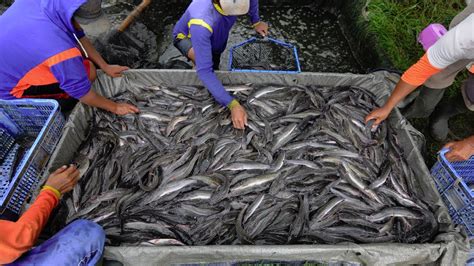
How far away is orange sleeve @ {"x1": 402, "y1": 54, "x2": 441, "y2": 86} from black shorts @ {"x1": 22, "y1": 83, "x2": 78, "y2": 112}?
145 inches

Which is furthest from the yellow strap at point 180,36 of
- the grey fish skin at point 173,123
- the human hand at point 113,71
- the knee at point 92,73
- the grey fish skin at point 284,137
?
the grey fish skin at point 284,137

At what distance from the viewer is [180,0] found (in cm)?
638

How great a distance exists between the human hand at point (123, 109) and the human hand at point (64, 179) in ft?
2.78

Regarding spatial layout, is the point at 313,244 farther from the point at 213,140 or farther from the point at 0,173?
the point at 0,173

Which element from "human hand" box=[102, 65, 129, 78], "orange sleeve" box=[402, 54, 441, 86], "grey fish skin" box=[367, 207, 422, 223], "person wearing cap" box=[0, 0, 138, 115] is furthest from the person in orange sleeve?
"orange sleeve" box=[402, 54, 441, 86]

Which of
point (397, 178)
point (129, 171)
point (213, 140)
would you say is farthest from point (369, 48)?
point (129, 171)

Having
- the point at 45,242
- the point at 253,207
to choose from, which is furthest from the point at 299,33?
the point at 45,242

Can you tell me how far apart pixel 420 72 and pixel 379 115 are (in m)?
0.70

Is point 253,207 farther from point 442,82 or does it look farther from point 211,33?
point 442,82

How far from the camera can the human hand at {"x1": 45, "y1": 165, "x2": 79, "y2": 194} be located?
2.78 meters

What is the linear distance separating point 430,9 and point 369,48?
162 centimetres

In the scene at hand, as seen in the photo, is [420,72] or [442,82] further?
[442,82]

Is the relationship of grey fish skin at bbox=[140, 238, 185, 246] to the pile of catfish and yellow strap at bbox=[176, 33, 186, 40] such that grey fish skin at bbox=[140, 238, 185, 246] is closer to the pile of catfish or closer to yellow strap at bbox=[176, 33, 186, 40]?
the pile of catfish

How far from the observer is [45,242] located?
85.7 inches
